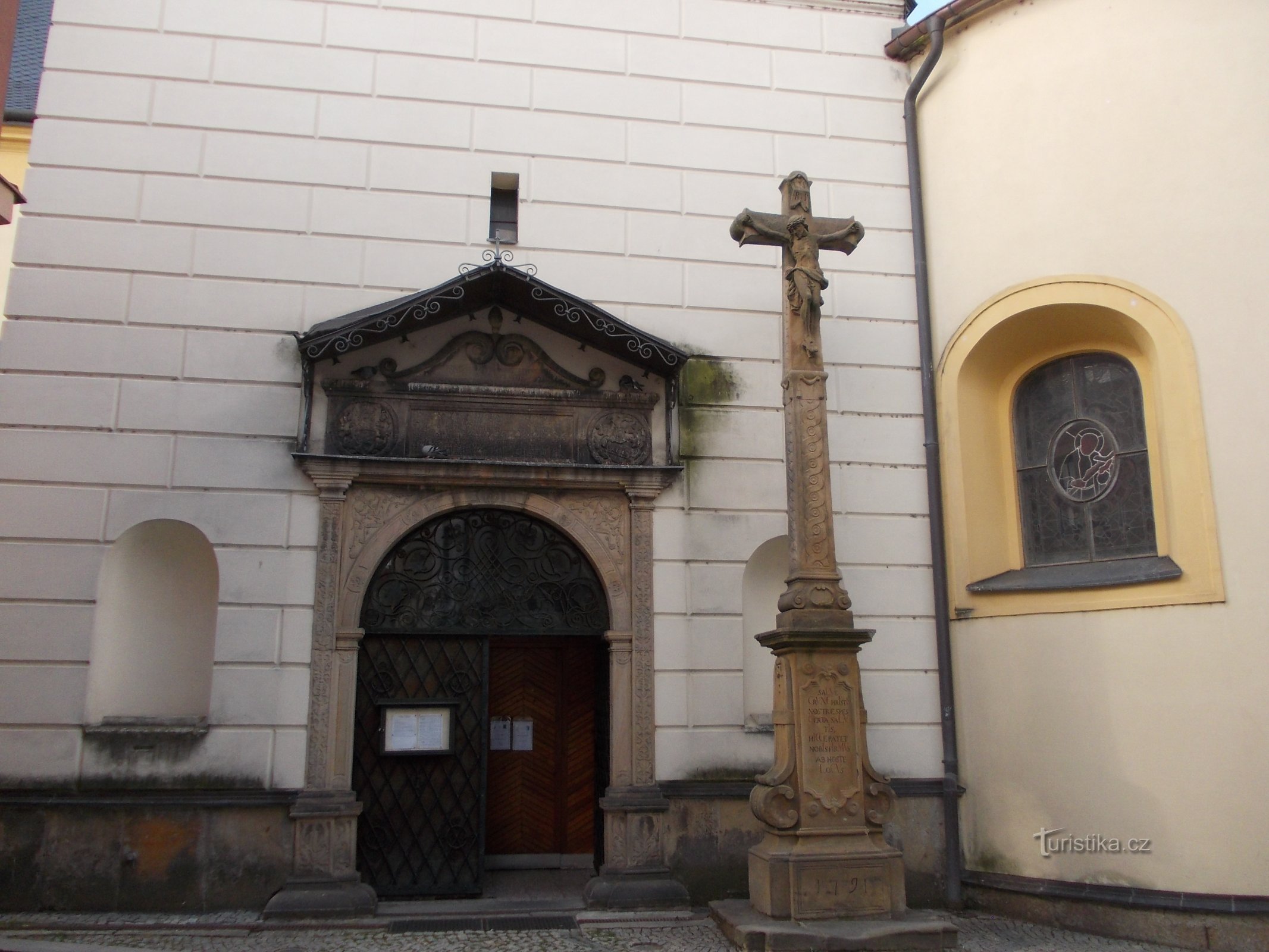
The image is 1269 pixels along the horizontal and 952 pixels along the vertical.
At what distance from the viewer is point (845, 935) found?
5695 millimetres

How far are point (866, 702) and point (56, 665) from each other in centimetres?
588

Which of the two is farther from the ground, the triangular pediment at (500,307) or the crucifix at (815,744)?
the triangular pediment at (500,307)

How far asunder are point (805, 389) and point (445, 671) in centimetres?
340

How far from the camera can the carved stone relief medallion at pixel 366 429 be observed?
7723mm

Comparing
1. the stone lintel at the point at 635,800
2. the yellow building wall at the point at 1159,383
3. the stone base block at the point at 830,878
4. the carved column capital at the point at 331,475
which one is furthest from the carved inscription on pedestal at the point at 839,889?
the carved column capital at the point at 331,475

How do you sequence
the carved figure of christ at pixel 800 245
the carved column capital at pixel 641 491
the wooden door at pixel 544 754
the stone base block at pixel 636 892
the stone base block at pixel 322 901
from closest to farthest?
1. the stone base block at pixel 322 901
2. the carved figure of christ at pixel 800 245
3. the stone base block at pixel 636 892
4. the carved column capital at pixel 641 491
5. the wooden door at pixel 544 754

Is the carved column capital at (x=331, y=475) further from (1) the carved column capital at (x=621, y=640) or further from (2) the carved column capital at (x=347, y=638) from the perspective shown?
(1) the carved column capital at (x=621, y=640)

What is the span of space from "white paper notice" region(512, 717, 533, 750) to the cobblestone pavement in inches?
108

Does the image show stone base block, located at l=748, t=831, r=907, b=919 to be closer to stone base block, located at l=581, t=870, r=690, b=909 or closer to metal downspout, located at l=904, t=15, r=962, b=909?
stone base block, located at l=581, t=870, r=690, b=909

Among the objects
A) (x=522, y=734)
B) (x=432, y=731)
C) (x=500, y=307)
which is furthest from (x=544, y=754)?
(x=500, y=307)

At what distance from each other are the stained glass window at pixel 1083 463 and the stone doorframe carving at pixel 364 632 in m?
2.85

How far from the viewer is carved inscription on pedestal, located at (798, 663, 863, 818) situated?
621 cm

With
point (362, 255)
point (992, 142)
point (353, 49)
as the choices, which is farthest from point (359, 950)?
point (992, 142)

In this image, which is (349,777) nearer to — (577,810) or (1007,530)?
(577,810)
